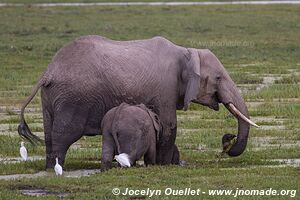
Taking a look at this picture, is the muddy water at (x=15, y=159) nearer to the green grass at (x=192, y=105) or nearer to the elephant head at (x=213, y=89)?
the green grass at (x=192, y=105)

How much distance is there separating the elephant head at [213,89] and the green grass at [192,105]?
442 millimetres

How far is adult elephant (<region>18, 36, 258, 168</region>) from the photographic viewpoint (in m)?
16.1

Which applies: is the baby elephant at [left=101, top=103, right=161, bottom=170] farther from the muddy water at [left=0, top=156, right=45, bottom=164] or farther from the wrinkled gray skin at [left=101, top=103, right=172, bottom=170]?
the muddy water at [left=0, top=156, right=45, bottom=164]

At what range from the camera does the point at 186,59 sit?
56.0 ft

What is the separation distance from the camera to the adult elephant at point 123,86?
1612 cm

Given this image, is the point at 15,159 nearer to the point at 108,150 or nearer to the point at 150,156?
the point at 108,150

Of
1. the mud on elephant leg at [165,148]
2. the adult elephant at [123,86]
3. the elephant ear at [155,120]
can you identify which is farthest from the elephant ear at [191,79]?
the elephant ear at [155,120]

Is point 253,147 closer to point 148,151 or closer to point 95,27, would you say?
point 148,151

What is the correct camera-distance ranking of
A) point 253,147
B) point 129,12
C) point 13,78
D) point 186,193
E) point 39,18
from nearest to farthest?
point 186,193 < point 253,147 < point 13,78 < point 39,18 < point 129,12

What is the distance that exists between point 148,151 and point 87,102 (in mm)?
1195

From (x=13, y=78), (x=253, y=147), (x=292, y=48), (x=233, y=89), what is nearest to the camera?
(x=233, y=89)

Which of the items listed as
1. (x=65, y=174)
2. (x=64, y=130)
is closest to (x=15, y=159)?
(x=64, y=130)

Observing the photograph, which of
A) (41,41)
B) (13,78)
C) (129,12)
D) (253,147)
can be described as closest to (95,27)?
(41,41)

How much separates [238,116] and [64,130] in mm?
2910
